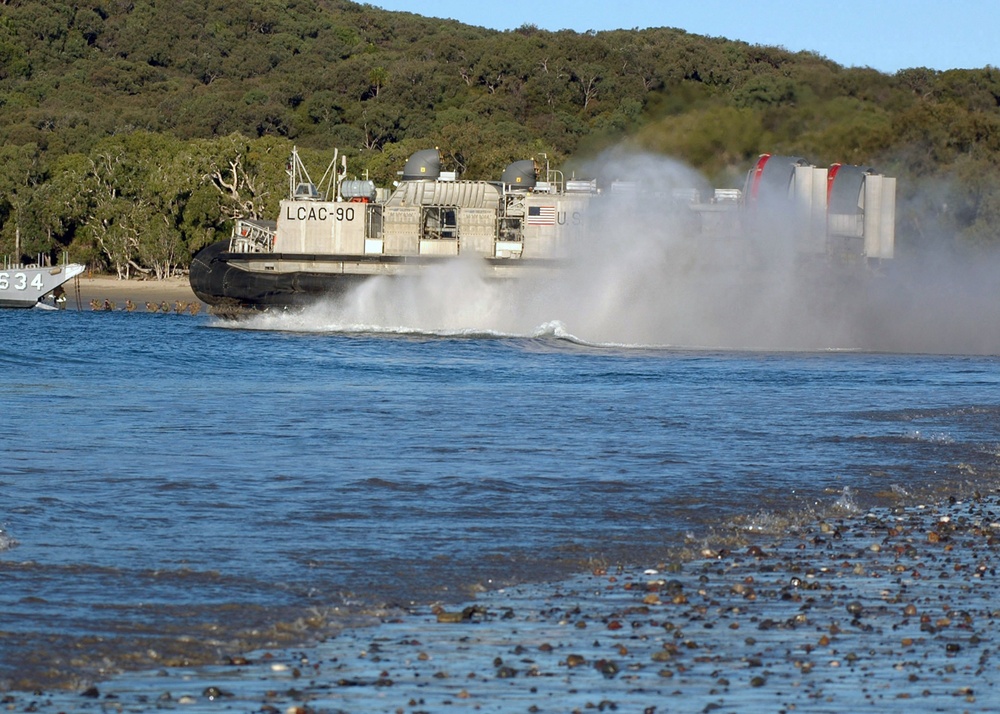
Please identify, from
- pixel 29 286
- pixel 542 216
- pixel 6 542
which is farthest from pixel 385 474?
pixel 29 286

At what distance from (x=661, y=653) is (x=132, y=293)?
2263 inches

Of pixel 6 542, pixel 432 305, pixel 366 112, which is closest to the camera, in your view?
pixel 6 542

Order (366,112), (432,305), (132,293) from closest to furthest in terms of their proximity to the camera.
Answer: (432,305), (132,293), (366,112)

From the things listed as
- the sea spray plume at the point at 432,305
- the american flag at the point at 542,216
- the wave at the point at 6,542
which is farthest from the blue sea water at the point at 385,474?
the american flag at the point at 542,216

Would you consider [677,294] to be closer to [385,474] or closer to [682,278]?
[682,278]

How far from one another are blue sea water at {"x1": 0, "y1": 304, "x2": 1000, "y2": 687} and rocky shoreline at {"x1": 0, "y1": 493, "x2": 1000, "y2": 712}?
516 millimetres

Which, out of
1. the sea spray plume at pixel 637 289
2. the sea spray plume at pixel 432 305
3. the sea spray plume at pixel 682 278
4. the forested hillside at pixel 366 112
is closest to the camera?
the sea spray plume at pixel 682 278

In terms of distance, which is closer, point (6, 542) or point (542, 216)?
point (6, 542)

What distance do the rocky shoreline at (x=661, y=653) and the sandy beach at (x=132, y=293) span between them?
50.3 metres

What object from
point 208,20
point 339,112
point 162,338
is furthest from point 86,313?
point 208,20

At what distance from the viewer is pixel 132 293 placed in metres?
61.9

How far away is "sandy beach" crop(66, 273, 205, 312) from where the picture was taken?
59.4m

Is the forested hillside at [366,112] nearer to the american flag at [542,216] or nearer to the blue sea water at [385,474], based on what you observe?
the american flag at [542,216]

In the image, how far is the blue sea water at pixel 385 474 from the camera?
28.3 feet
